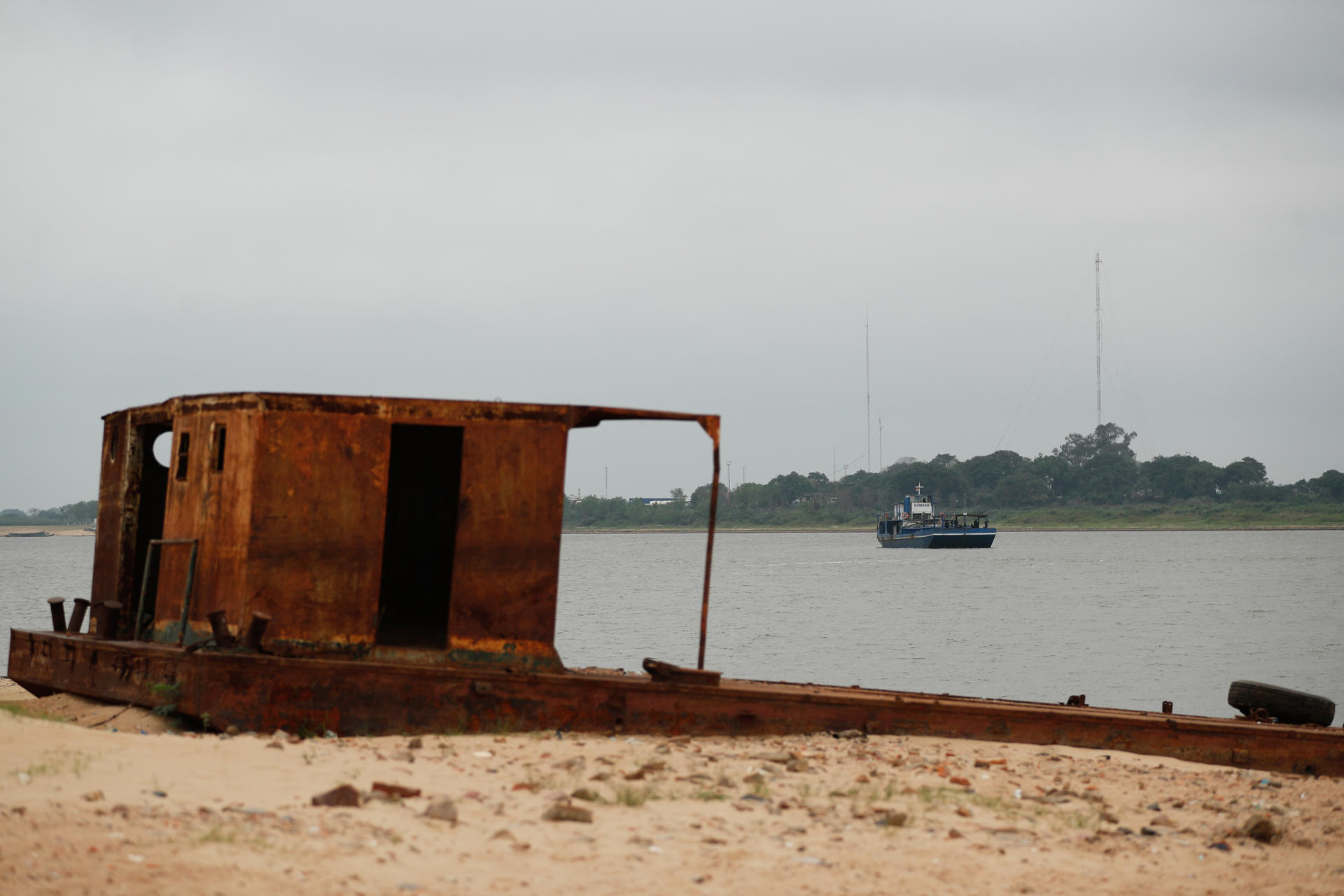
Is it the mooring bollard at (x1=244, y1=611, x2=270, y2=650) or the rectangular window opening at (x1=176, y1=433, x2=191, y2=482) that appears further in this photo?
the rectangular window opening at (x1=176, y1=433, x2=191, y2=482)

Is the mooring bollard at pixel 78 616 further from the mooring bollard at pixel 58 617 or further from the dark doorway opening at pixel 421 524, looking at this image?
the dark doorway opening at pixel 421 524

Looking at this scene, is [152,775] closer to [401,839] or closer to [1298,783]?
[401,839]

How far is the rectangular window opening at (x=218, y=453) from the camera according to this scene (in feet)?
27.2

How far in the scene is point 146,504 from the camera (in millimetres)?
10367

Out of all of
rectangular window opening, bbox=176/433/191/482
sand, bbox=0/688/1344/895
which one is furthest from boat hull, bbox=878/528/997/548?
rectangular window opening, bbox=176/433/191/482

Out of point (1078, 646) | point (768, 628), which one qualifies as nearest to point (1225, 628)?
point (1078, 646)

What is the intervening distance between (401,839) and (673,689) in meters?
3.29

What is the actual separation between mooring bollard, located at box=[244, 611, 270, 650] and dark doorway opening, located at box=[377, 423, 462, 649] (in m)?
3.72

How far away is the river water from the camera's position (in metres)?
23.1

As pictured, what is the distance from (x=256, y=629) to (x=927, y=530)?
290 feet

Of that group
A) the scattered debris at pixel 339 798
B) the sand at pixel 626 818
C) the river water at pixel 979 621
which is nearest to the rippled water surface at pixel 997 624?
the river water at pixel 979 621

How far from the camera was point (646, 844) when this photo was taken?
5.72 meters

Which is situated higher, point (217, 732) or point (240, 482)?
point (240, 482)

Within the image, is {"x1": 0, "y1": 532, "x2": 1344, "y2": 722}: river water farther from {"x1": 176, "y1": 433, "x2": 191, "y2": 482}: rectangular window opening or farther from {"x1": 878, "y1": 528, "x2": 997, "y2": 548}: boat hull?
{"x1": 176, "y1": 433, "x2": 191, "y2": 482}: rectangular window opening
